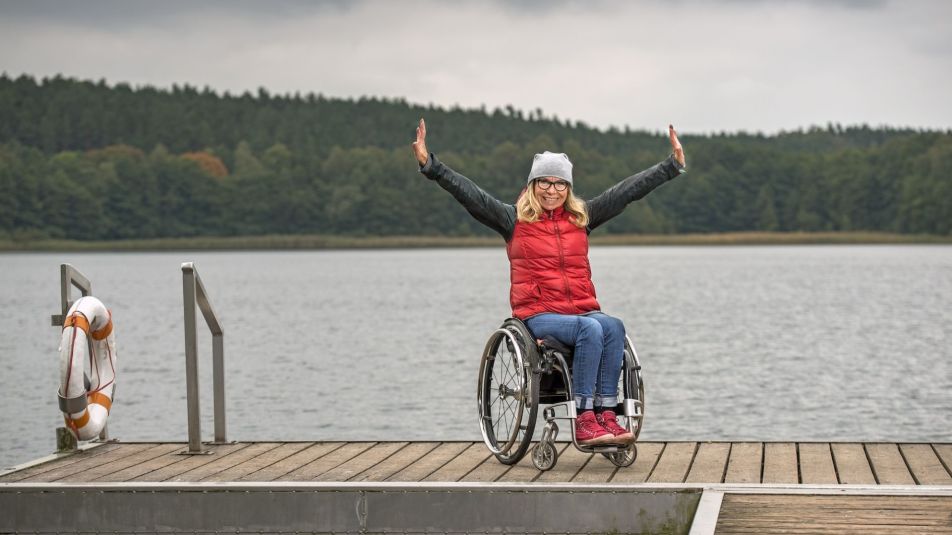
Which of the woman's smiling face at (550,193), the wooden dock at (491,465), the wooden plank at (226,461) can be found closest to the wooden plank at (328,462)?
the wooden dock at (491,465)

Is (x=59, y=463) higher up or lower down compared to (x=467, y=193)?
lower down

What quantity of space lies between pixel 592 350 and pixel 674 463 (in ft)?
2.38

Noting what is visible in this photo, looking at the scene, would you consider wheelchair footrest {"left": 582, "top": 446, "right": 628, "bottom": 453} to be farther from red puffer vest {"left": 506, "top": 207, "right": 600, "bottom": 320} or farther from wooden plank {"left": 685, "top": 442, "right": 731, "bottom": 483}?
red puffer vest {"left": 506, "top": 207, "right": 600, "bottom": 320}

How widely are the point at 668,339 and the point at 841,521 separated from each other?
2616 centimetres

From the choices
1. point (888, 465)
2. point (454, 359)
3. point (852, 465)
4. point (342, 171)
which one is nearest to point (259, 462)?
point (852, 465)

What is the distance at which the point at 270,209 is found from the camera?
392 feet

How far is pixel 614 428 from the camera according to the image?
634 cm

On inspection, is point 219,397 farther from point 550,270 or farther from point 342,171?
point 342,171

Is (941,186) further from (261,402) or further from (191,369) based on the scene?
(191,369)

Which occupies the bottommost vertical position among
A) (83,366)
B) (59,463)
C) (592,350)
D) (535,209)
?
(59,463)

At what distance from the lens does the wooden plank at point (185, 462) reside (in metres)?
6.55

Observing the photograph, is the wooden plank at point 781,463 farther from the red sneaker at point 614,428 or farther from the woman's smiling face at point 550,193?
the woman's smiling face at point 550,193

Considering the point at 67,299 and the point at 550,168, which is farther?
the point at 67,299

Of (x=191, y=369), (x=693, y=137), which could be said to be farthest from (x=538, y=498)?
(x=693, y=137)
